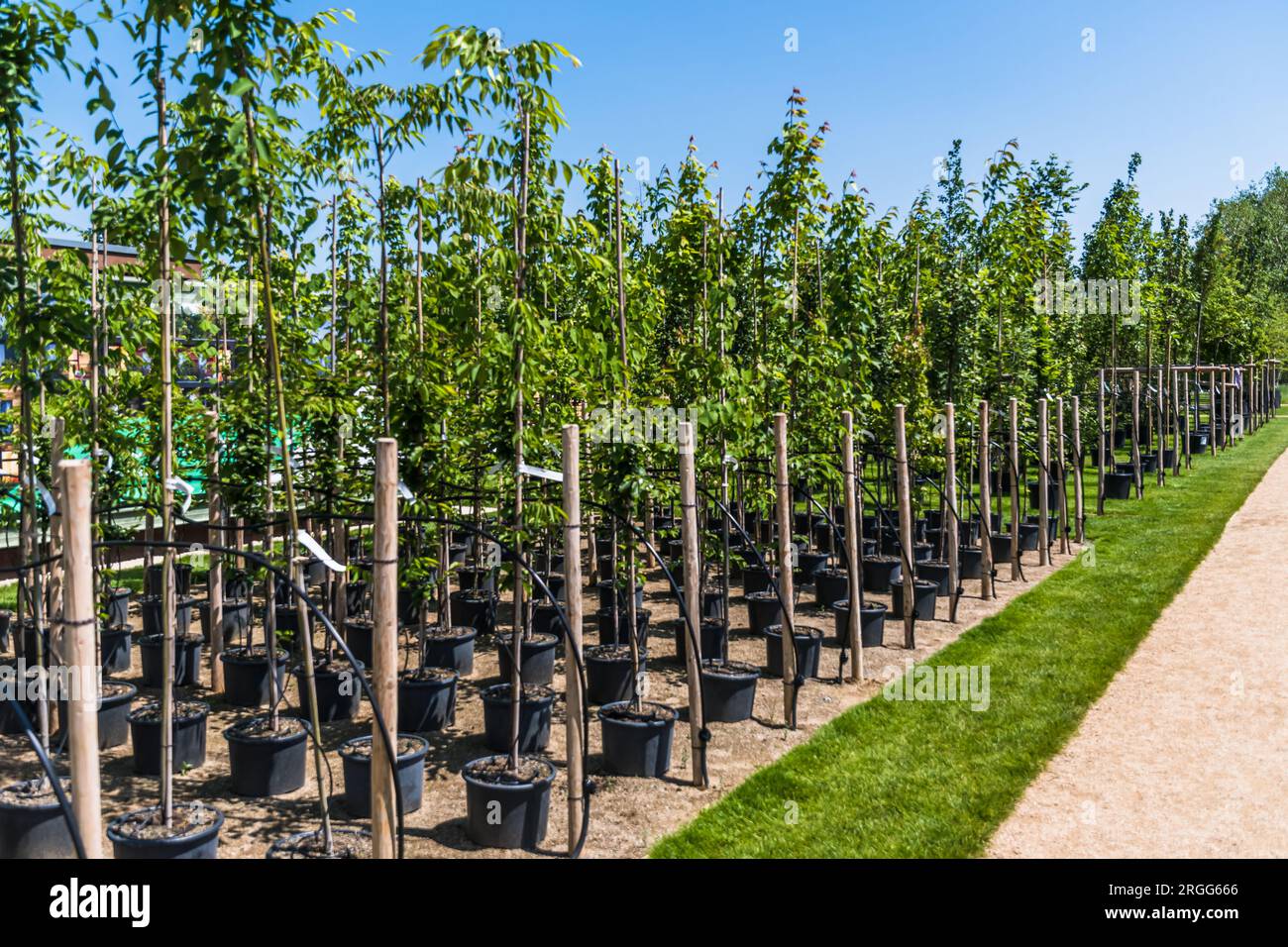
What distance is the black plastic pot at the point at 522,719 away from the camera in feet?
21.5

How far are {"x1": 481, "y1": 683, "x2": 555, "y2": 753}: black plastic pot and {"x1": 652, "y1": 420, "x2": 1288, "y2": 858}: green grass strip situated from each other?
1.40 m

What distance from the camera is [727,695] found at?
7.25 metres

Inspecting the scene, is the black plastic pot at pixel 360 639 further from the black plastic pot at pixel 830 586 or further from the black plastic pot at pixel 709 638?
the black plastic pot at pixel 830 586

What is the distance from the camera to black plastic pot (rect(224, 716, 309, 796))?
19.5 ft

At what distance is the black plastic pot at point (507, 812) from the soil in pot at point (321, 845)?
56 cm

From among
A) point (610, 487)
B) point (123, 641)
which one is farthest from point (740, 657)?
point (123, 641)

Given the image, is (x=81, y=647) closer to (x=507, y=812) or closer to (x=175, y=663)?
(x=507, y=812)

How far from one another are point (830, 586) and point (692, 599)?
16.6ft

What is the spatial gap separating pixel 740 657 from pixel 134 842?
550cm

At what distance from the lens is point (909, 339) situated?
13.5m

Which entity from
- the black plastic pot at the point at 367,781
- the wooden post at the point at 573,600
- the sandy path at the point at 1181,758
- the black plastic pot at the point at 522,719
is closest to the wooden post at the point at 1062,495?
the sandy path at the point at 1181,758

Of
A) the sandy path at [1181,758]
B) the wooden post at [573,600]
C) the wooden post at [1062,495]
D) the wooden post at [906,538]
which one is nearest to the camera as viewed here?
the wooden post at [573,600]

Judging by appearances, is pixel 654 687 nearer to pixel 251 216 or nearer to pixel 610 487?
pixel 610 487
